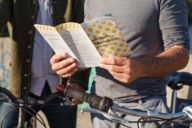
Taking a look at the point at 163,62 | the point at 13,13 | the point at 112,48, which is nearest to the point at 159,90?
the point at 163,62

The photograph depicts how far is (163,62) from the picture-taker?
2.64 metres

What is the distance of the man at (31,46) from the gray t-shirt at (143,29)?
32 centimetres

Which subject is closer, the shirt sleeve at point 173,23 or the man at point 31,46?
the shirt sleeve at point 173,23

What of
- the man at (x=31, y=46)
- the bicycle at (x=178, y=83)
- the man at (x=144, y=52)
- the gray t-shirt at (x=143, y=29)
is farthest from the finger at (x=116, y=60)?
the bicycle at (x=178, y=83)

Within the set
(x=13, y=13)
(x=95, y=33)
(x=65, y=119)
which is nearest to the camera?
(x=95, y=33)

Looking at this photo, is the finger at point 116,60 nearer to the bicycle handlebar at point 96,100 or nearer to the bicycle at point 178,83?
the bicycle handlebar at point 96,100

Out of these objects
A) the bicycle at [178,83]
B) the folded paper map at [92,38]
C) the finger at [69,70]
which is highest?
the folded paper map at [92,38]

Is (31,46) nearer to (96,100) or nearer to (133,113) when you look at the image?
(96,100)

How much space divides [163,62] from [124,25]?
0.35 meters

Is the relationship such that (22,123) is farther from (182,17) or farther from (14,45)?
(182,17)

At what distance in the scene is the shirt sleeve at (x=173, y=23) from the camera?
273cm

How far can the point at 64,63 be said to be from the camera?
9.01 ft

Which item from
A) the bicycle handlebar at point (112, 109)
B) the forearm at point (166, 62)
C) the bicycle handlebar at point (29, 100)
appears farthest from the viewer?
the bicycle handlebar at point (29, 100)

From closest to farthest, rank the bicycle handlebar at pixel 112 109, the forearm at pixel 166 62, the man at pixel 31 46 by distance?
the bicycle handlebar at pixel 112 109, the forearm at pixel 166 62, the man at pixel 31 46
